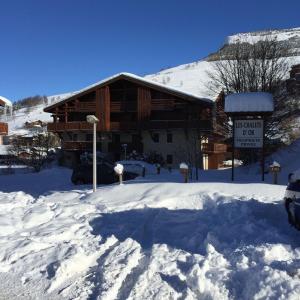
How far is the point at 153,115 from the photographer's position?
4659 centimetres

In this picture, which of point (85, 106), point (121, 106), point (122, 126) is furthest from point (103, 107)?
point (122, 126)

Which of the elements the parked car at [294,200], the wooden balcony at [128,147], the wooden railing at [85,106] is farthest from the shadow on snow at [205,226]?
the wooden railing at [85,106]

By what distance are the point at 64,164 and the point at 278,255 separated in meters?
43.1

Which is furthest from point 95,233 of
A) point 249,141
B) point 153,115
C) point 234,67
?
point 153,115

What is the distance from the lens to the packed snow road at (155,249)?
6226mm

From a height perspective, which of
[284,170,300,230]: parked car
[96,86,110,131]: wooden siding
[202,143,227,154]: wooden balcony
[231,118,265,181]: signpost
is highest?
[96,86,110,131]: wooden siding

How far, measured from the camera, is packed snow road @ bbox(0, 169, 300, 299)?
623 centimetres

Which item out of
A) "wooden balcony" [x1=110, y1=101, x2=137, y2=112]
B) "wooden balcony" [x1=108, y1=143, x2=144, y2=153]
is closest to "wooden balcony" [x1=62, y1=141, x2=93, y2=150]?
"wooden balcony" [x1=108, y1=143, x2=144, y2=153]

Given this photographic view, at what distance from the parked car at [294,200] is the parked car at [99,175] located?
16558 mm

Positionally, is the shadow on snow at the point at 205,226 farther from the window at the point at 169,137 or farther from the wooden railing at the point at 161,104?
the window at the point at 169,137

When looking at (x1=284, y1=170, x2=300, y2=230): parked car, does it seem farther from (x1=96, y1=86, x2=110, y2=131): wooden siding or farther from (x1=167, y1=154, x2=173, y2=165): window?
(x1=96, y1=86, x2=110, y2=131): wooden siding

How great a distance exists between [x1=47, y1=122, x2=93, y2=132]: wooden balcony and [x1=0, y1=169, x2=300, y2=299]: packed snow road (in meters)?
33.3

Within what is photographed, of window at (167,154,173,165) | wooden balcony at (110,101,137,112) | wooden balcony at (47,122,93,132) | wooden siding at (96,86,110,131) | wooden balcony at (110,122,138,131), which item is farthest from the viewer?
wooden balcony at (110,101,137,112)

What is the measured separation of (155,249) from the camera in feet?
26.6
